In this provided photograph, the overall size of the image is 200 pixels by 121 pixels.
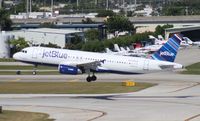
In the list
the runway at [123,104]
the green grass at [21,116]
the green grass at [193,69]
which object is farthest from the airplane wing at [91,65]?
the green grass at [193,69]

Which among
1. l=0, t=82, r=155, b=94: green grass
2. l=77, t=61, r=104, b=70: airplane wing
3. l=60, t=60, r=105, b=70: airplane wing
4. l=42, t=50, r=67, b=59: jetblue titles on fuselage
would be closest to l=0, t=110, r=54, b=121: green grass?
l=60, t=60, r=105, b=70: airplane wing

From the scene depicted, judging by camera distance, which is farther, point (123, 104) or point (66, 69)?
point (66, 69)

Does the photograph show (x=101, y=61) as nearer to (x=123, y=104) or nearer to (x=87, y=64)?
(x=87, y=64)

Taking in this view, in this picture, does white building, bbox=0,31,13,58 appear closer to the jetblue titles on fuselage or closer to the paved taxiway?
the paved taxiway

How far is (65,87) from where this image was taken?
89562mm

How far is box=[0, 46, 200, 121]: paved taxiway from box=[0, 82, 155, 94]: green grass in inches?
128

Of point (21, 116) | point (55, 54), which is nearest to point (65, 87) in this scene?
point (55, 54)

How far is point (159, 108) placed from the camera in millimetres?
65125

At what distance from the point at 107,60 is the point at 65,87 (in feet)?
35.4

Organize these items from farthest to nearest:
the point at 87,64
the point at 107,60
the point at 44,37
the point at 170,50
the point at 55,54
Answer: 1. the point at 44,37
2. the point at 107,60
3. the point at 170,50
4. the point at 87,64
5. the point at 55,54

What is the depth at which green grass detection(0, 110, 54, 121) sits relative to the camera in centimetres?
5712

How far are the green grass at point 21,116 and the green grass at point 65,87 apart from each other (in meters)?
22.3

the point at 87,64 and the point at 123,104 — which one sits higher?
the point at 87,64

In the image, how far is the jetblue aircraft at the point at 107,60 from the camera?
78062 millimetres
